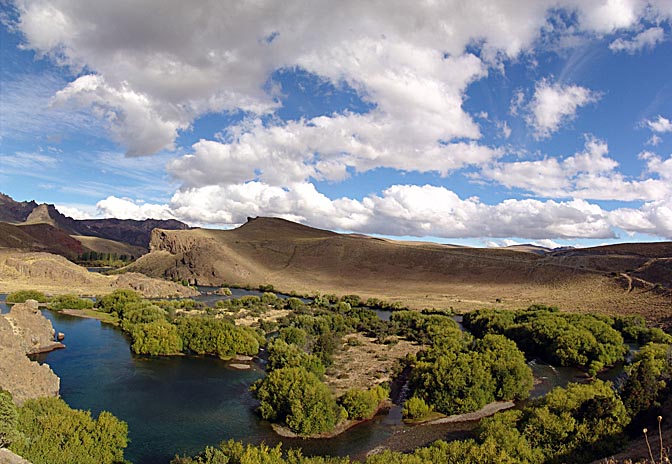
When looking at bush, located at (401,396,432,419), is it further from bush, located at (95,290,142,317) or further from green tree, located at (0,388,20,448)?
bush, located at (95,290,142,317)

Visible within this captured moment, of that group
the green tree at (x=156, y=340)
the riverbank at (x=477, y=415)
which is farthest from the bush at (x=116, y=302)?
the riverbank at (x=477, y=415)

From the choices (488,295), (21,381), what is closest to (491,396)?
(21,381)

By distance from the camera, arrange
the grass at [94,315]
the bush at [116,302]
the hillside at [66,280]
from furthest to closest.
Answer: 1. the hillside at [66,280]
2. the bush at [116,302]
3. the grass at [94,315]

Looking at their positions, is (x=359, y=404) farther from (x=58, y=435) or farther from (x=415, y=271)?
(x=415, y=271)

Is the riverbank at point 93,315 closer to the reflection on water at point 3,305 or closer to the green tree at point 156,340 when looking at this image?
the reflection on water at point 3,305

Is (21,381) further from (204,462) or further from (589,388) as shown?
(589,388)

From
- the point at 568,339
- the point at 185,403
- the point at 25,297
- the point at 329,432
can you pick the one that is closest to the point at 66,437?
the point at 185,403

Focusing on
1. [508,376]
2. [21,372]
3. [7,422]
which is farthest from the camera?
[508,376]
